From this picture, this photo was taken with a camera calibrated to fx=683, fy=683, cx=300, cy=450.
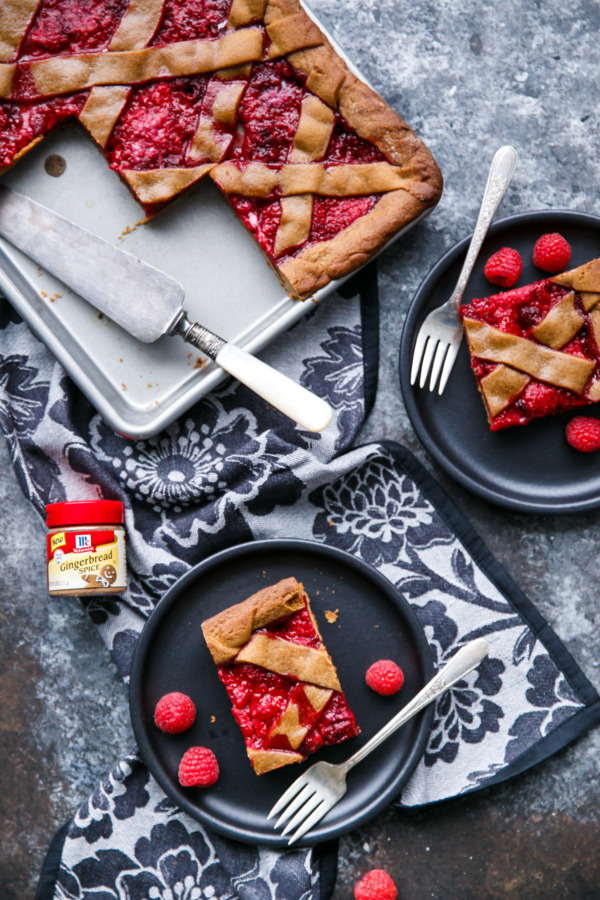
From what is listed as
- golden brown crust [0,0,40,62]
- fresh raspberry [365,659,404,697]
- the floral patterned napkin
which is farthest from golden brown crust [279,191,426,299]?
fresh raspberry [365,659,404,697]

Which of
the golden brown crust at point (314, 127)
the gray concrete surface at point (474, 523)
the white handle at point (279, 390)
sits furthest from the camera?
the gray concrete surface at point (474, 523)

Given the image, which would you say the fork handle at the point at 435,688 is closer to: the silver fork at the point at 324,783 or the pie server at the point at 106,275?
the silver fork at the point at 324,783

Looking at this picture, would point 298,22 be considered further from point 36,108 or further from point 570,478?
point 570,478

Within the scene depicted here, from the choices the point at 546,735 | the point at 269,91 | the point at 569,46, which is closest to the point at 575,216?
the point at 569,46

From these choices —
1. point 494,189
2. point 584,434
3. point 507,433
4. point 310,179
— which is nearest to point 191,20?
point 310,179

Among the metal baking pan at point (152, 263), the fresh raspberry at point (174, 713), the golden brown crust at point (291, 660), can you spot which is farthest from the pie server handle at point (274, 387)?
the fresh raspberry at point (174, 713)

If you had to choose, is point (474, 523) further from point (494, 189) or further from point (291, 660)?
point (494, 189)
